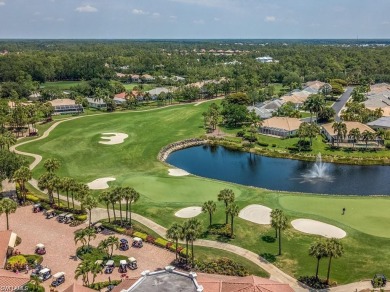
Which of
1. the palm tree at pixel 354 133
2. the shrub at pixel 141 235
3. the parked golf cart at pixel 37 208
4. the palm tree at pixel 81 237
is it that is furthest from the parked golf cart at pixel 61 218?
the palm tree at pixel 354 133

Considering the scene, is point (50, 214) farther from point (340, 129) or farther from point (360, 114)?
point (360, 114)

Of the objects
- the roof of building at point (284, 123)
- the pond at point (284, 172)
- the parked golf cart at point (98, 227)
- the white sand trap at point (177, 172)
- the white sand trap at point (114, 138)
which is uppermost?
the roof of building at point (284, 123)

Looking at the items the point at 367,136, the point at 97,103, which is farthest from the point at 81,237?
the point at 97,103

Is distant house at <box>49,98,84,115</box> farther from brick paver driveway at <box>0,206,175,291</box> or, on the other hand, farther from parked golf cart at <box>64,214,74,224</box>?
parked golf cart at <box>64,214,74,224</box>

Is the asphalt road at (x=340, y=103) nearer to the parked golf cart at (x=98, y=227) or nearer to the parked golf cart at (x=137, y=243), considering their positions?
the parked golf cart at (x=98, y=227)

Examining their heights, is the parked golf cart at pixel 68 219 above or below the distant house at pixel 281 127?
below

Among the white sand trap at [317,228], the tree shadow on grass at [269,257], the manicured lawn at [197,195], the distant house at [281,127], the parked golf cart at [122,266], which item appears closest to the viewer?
the parked golf cart at [122,266]

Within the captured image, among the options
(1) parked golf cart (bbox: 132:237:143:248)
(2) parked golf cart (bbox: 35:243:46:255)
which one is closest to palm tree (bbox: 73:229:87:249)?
(2) parked golf cart (bbox: 35:243:46:255)
